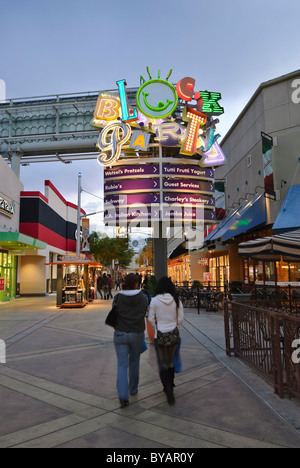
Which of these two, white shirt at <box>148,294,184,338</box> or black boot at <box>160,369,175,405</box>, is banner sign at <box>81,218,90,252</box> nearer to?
white shirt at <box>148,294,184,338</box>

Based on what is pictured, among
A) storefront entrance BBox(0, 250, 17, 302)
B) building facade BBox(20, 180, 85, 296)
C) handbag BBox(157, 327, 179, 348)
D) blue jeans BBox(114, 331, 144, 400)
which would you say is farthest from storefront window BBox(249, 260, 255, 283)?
building facade BBox(20, 180, 85, 296)

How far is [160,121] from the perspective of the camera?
15.3 metres

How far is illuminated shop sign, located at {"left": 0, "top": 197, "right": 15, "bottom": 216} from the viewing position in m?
23.7

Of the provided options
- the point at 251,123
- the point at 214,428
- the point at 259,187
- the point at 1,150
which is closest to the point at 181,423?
the point at 214,428

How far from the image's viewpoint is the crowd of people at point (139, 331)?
524 cm

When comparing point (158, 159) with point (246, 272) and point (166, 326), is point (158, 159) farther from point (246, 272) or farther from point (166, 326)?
point (166, 326)

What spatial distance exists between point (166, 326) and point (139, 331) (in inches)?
16.5

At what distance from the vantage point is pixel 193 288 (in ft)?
67.4

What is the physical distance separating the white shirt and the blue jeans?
13.3 inches

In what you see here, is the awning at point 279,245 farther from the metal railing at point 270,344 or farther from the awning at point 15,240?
the awning at point 15,240

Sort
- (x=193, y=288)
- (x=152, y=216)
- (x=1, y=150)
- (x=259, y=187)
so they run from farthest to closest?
(x=1, y=150)
(x=193, y=288)
(x=259, y=187)
(x=152, y=216)

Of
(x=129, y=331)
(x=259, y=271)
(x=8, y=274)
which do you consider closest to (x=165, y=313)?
(x=129, y=331)
